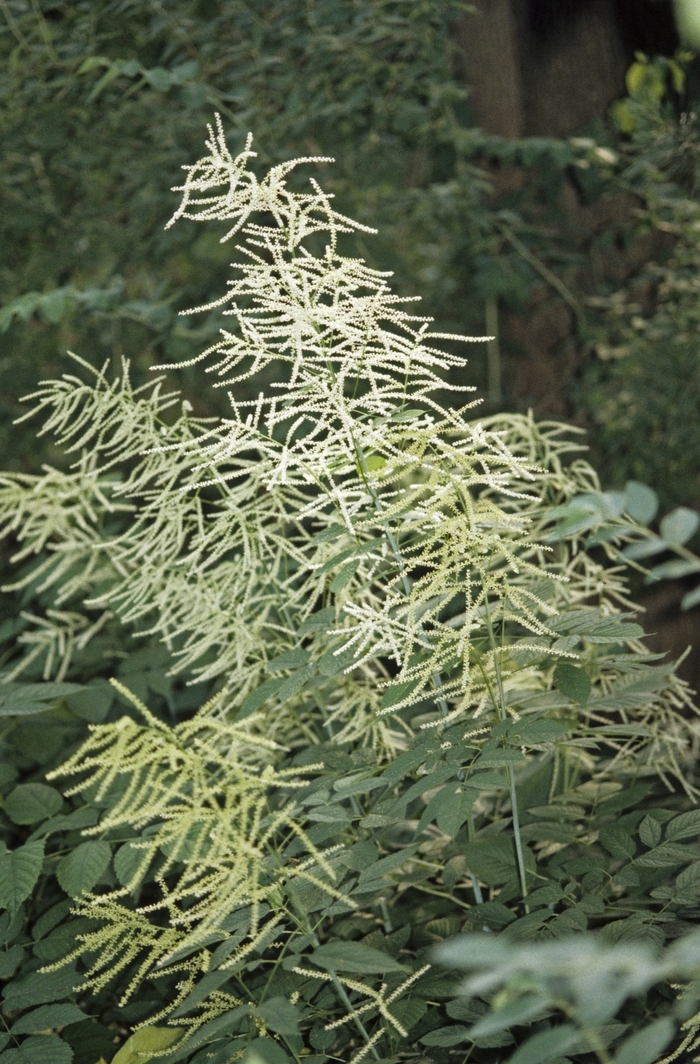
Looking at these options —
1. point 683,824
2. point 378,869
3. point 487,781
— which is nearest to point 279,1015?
point 378,869

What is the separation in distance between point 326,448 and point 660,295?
194 cm

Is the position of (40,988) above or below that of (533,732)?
below

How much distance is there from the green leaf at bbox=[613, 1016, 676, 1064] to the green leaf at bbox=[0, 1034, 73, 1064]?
0.67m

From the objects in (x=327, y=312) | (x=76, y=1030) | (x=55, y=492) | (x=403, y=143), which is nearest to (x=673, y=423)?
(x=403, y=143)

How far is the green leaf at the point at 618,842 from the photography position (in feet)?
3.72

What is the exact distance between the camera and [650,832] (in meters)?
1.14

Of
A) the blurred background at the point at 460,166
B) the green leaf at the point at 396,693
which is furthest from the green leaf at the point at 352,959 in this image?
the blurred background at the point at 460,166

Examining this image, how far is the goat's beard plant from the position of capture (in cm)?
97

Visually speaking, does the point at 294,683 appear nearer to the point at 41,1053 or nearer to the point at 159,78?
the point at 41,1053

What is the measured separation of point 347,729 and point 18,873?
0.40 metres

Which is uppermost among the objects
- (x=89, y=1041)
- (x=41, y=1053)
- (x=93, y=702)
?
(x=93, y=702)

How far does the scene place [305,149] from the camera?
2811 mm

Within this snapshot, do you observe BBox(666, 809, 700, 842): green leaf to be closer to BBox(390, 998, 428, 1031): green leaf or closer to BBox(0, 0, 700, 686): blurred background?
BBox(390, 998, 428, 1031): green leaf

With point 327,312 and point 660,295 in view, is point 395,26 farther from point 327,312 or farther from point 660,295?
point 327,312
